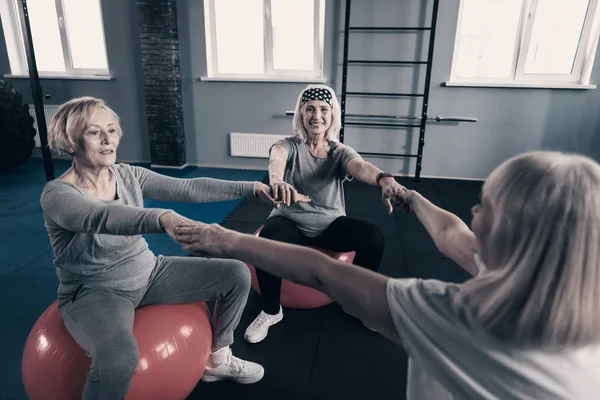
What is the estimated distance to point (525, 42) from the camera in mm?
4531

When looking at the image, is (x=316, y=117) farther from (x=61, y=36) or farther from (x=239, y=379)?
(x=61, y=36)

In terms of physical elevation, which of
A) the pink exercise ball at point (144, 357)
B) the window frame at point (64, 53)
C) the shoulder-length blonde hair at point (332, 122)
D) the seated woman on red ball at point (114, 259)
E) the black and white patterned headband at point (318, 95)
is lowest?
the pink exercise ball at point (144, 357)

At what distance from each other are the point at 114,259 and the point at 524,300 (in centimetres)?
137

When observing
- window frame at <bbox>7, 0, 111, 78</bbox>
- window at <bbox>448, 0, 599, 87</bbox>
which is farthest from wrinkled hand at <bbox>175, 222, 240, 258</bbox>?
window frame at <bbox>7, 0, 111, 78</bbox>

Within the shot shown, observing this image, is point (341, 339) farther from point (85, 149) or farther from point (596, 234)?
point (596, 234)

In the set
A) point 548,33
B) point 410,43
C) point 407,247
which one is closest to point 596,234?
point 407,247

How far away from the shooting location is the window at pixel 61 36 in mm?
5254

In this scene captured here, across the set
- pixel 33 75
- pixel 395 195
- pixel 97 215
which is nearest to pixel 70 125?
pixel 97 215

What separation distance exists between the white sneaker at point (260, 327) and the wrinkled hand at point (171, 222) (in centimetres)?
100

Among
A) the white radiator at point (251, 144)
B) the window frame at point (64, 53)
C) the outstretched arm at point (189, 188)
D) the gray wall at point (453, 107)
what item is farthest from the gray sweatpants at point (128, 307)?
the window frame at point (64, 53)

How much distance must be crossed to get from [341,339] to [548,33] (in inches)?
172

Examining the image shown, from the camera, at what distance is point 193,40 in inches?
194

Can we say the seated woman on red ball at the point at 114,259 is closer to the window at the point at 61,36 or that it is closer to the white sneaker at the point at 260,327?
the white sneaker at the point at 260,327

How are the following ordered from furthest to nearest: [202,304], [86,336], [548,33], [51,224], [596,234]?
1. [548,33]
2. [202,304]
3. [51,224]
4. [86,336]
5. [596,234]
